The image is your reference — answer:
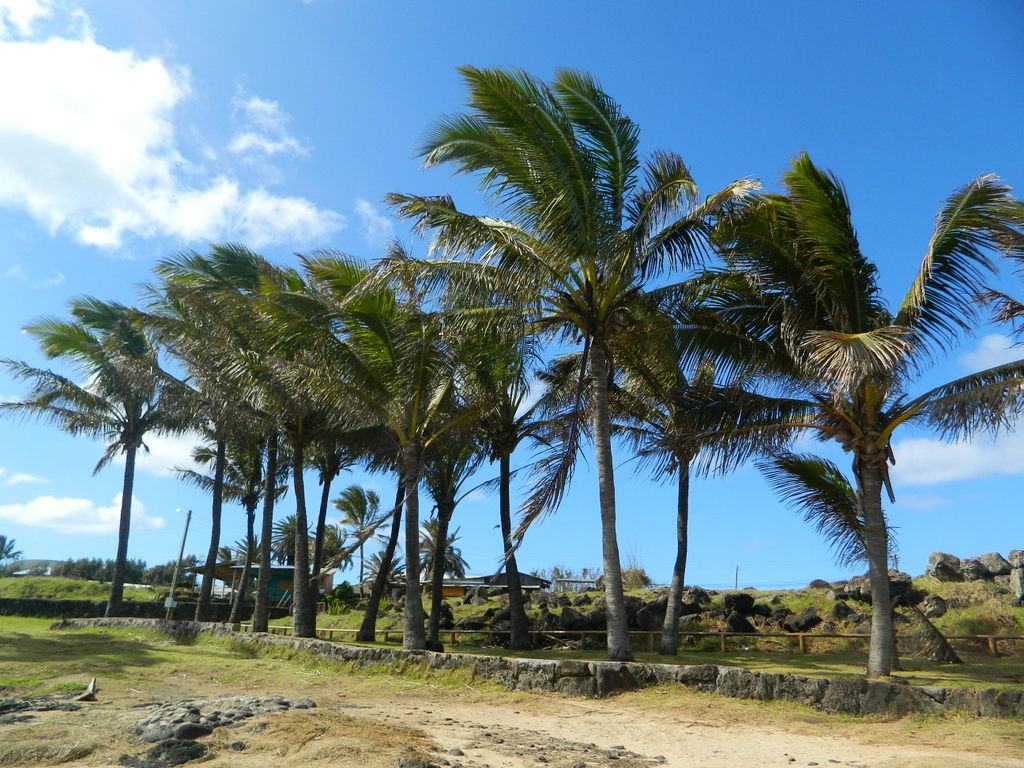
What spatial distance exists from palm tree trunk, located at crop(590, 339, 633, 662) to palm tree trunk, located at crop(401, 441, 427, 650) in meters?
4.10

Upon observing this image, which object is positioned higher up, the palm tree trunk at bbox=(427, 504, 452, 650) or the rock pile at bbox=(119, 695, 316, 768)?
the palm tree trunk at bbox=(427, 504, 452, 650)

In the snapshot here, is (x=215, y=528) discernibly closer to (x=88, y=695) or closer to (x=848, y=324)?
(x=88, y=695)

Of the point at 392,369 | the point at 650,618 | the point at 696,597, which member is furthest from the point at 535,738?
the point at 696,597

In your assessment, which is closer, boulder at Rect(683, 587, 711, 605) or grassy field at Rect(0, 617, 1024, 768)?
grassy field at Rect(0, 617, 1024, 768)

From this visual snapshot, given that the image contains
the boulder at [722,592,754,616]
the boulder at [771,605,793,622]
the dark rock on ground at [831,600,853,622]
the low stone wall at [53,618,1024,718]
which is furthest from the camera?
the boulder at [722,592,754,616]

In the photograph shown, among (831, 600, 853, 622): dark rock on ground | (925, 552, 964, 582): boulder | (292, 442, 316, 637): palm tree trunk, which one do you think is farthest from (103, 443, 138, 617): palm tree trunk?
(925, 552, 964, 582): boulder

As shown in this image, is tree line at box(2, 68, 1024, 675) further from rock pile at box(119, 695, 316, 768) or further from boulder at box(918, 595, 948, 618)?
boulder at box(918, 595, 948, 618)

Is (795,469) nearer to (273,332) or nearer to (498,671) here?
(498,671)

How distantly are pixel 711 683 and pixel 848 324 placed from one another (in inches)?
214

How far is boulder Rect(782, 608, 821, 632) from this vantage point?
68.4 ft

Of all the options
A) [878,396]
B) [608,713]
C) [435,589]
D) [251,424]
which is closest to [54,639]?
[251,424]

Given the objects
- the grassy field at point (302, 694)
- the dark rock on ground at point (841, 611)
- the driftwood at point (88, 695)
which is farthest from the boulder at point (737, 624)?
the driftwood at point (88, 695)

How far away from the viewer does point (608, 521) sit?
12727 millimetres

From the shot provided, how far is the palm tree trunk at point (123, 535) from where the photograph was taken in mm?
26438
